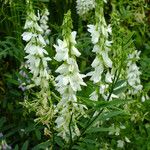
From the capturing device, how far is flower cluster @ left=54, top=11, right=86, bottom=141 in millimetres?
2049

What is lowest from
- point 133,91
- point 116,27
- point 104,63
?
point 133,91

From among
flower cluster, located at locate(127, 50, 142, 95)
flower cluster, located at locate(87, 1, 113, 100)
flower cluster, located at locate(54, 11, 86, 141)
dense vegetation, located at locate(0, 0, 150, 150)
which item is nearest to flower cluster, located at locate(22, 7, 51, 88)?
dense vegetation, located at locate(0, 0, 150, 150)

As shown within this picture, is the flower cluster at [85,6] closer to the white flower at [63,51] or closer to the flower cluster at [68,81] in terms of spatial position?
the flower cluster at [68,81]

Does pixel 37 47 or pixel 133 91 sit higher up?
pixel 37 47

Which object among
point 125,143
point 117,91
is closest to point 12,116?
point 125,143

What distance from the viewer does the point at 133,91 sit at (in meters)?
3.32

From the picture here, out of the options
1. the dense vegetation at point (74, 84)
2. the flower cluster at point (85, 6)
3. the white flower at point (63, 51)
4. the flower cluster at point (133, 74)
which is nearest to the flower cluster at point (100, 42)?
the dense vegetation at point (74, 84)

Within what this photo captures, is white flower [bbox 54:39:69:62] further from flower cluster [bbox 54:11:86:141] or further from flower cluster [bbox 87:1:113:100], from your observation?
flower cluster [bbox 87:1:113:100]

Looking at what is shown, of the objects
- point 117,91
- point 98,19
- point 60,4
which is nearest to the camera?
point 98,19

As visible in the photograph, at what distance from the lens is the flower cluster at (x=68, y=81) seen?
2.05 m

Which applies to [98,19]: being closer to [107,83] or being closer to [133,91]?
[107,83]

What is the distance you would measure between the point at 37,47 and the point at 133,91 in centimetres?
120

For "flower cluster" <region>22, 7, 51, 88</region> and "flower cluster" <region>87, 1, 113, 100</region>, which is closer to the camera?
"flower cluster" <region>87, 1, 113, 100</region>

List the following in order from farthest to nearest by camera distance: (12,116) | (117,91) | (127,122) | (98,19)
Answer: (12,116), (127,122), (117,91), (98,19)
